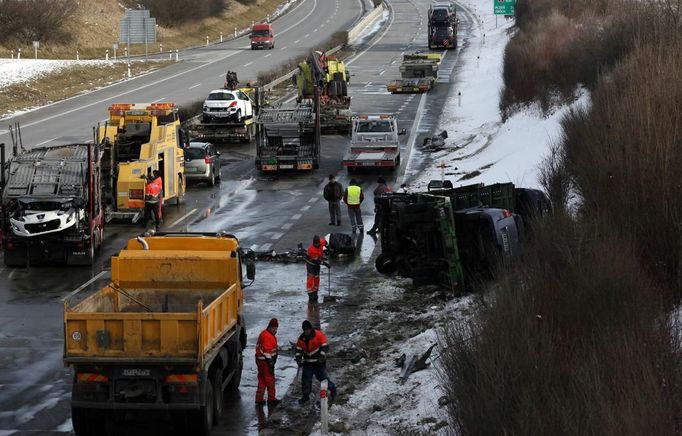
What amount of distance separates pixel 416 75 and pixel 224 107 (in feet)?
76.0

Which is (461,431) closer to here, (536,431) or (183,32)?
(536,431)

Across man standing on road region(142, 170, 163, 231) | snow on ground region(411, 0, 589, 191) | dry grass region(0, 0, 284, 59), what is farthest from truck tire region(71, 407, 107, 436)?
dry grass region(0, 0, 284, 59)

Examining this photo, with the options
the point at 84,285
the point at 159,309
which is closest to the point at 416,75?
the point at 84,285

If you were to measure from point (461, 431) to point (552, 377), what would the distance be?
3.45ft

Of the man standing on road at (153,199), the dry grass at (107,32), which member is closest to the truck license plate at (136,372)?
the man standing on road at (153,199)

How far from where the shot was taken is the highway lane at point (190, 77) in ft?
178

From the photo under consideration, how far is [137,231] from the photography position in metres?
31.8

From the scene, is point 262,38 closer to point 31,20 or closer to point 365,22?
point 31,20

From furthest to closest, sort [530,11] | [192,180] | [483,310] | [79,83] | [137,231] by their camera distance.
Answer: [530,11], [79,83], [192,180], [137,231], [483,310]

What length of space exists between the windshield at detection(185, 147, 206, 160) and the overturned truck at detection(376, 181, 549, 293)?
14973 mm

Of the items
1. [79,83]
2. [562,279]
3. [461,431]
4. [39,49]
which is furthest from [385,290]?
[39,49]

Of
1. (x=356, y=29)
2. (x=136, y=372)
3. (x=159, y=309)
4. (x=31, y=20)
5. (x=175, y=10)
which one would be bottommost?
(x=136, y=372)

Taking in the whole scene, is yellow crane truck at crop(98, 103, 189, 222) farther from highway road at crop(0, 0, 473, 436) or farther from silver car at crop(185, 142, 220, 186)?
silver car at crop(185, 142, 220, 186)

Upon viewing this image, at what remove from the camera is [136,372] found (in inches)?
595
